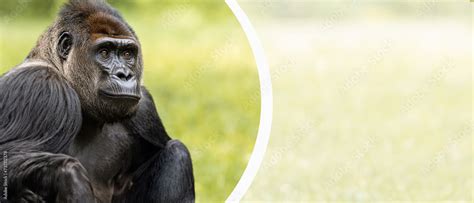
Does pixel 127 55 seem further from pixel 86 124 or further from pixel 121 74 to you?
pixel 86 124

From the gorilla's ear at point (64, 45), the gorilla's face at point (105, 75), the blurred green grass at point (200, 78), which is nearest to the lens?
the gorilla's face at point (105, 75)

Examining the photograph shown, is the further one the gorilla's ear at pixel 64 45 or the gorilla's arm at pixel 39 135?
the gorilla's ear at pixel 64 45

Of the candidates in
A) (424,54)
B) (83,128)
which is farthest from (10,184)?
(424,54)

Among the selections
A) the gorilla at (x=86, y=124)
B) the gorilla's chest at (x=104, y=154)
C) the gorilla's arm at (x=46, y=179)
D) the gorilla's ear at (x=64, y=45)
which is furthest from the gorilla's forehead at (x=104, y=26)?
the gorilla's arm at (x=46, y=179)

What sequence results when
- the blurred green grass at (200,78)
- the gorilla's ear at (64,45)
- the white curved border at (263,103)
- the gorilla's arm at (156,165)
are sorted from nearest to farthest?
the gorilla's ear at (64,45) → the gorilla's arm at (156,165) → the white curved border at (263,103) → the blurred green grass at (200,78)

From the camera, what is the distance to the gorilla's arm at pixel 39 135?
12.2ft

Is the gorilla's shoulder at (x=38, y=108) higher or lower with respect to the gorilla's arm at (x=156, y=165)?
higher

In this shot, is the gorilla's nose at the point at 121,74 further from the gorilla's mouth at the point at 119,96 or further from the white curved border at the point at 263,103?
the white curved border at the point at 263,103

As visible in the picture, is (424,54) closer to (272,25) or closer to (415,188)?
(272,25)

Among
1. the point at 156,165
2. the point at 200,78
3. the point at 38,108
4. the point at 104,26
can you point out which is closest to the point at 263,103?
the point at 156,165

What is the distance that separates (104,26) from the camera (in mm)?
4047

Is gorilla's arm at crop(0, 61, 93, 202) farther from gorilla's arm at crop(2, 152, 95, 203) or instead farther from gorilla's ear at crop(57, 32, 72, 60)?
gorilla's ear at crop(57, 32, 72, 60)

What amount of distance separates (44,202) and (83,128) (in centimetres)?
51

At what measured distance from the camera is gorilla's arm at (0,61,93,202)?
12.2ft
